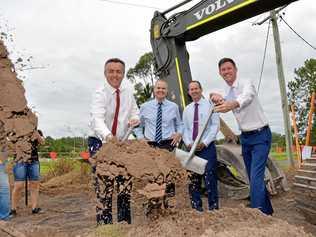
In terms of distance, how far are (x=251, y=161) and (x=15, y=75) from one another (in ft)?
8.00

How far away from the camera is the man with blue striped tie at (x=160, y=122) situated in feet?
16.4

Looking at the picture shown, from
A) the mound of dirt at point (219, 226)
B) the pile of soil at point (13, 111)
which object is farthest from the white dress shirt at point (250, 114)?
the pile of soil at point (13, 111)

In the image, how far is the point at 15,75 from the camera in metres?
3.96

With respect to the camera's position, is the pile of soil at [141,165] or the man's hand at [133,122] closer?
the pile of soil at [141,165]

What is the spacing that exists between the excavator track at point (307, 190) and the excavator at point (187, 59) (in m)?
1.92

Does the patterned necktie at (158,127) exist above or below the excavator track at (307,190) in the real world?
above

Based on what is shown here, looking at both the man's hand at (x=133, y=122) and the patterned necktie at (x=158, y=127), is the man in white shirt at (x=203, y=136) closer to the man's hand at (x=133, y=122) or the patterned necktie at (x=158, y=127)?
the patterned necktie at (x=158, y=127)

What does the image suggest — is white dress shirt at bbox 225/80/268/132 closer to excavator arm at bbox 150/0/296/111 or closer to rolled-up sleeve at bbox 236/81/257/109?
rolled-up sleeve at bbox 236/81/257/109

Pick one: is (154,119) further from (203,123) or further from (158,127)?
(203,123)

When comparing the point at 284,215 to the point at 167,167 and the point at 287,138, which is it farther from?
the point at 287,138

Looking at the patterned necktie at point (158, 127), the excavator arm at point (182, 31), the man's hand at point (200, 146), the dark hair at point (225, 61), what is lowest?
the man's hand at point (200, 146)

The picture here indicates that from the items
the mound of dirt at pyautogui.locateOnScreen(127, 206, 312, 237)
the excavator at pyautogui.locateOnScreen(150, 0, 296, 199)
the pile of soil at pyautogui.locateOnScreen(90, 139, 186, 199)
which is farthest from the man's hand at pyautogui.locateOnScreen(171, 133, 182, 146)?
the mound of dirt at pyautogui.locateOnScreen(127, 206, 312, 237)

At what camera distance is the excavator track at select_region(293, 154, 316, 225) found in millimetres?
4297

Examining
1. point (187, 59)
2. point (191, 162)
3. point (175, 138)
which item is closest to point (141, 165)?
point (191, 162)
